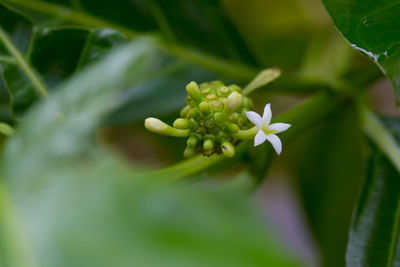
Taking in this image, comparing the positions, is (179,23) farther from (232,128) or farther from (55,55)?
(232,128)

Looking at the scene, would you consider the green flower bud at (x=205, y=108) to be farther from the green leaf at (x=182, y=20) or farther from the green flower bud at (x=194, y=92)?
the green leaf at (x=182, y=20)

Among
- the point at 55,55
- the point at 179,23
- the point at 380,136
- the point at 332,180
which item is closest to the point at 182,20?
the point at 179,23

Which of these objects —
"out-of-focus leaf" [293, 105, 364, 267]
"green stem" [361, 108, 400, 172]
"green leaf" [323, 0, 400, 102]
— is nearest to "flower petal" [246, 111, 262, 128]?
"green leaf" [323, 0, 400, 102]

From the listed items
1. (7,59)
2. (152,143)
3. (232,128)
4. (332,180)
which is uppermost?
(7,59)

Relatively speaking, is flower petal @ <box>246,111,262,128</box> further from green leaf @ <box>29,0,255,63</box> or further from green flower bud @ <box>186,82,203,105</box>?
green leaf @ <box>29,0,255,63</box>

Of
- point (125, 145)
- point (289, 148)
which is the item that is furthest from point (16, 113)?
point (289, 148)

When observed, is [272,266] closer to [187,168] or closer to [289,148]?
[187,168]
